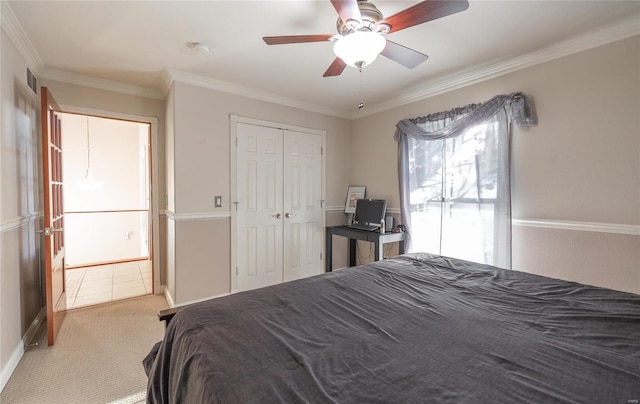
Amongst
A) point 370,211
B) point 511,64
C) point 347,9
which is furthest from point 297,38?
point 370,211

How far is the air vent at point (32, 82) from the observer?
8.08 feet

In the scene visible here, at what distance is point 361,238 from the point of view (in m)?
3.48

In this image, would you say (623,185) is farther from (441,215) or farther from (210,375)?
(210,375)

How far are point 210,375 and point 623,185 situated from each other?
289 centimetres

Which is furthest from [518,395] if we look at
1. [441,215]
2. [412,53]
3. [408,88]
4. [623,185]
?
[408,88]

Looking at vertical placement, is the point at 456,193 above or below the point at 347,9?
below

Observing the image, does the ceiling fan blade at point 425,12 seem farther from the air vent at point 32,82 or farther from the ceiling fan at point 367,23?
the air vent at point 32,82

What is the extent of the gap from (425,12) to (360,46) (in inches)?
14.6

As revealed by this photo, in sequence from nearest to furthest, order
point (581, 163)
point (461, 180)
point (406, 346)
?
point (406, 346), point (581, 163), point (461, 180)

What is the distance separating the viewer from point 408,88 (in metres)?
3.33

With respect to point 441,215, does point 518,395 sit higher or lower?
lower

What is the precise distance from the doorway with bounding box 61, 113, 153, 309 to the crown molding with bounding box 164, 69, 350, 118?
119 inches

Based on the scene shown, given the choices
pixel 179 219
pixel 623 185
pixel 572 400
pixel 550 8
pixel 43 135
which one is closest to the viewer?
pixel 572 400

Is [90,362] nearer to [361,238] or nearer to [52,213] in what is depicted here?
[52,213]
